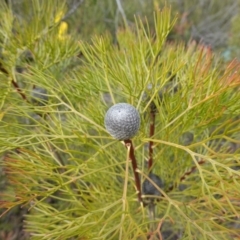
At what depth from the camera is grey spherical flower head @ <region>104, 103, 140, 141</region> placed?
2.49 feet

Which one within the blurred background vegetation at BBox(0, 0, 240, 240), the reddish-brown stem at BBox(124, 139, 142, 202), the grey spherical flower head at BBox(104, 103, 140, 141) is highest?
the blurred background vegetation at BBox(0, 0, 240, 240)

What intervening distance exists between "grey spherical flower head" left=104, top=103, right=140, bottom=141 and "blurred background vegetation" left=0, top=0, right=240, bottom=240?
62 cm

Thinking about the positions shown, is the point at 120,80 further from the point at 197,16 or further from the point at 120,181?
the point at 197,16

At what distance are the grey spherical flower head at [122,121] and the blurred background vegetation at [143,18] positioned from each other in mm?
619

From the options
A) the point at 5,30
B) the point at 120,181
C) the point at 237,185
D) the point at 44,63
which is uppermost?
the point at 5,30

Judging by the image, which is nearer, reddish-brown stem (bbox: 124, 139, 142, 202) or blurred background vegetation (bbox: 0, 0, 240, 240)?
reddish-brown stem (bbox: 124, 139, 142, 202)

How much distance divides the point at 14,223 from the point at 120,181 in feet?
2.80

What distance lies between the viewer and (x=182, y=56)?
3.29ft

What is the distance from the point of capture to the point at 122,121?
0.76 metres

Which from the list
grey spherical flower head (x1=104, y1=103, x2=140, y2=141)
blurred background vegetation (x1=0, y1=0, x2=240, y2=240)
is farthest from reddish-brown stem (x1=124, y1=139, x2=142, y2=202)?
blurred background vegetation (x1=0, y1=0, x2=240, y2=240)

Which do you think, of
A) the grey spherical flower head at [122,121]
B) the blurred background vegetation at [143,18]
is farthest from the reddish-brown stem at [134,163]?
the blurred background vegetation at [143,18]

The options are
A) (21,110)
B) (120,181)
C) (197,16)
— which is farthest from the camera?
(197,16)

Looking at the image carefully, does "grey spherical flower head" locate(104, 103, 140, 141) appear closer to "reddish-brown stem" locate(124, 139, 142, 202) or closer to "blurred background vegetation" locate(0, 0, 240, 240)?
"reddish-brown stem" locate(124, 139, 142, 202)

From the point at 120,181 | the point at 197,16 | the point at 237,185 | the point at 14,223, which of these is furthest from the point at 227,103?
the point at 197,16
